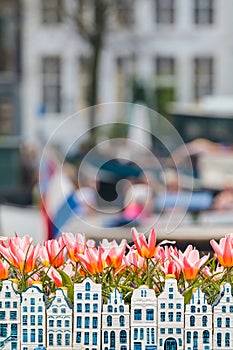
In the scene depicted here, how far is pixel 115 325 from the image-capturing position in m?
3.22

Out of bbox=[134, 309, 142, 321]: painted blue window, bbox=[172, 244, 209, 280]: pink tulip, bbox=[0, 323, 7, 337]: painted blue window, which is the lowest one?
bbox=[0, 323, 7, 337]: painted blue window

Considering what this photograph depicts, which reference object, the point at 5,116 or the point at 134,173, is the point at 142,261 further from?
the point at 5,116

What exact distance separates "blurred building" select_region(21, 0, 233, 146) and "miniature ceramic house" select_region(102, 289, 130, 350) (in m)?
41.4

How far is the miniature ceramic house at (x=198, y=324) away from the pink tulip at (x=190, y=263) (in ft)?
0.34

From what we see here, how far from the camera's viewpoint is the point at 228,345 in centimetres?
324

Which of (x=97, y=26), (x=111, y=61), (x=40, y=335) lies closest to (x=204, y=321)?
(x=40, y=335)

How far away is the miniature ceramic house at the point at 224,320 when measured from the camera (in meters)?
3.23

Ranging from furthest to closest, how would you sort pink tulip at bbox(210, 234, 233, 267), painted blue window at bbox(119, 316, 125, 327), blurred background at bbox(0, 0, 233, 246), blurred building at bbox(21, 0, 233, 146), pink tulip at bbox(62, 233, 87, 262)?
blurred building at bbox(21, 0, 233, 146) < blurred background at bbox(0, 0, 233, 246) < pink tulip at bbox(62, 233, 87, 262) < pink tulip at bbox(210, 234, 233, 267) < painted blue window at bbox(119, 316, 125, 327)

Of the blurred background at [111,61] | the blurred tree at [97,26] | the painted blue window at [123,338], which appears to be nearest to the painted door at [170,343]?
the painted blue window at [123,338]

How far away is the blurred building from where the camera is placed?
148ft

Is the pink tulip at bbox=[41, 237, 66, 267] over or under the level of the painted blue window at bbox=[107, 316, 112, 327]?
over

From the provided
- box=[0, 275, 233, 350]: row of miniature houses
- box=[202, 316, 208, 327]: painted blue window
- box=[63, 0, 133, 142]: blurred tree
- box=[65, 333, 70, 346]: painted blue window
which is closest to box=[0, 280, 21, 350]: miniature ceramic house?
box=[0, 275, 233, 350]: row of miniature houses

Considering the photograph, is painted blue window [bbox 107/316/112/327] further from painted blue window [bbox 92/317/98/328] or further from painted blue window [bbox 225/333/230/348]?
painted blue window [bbox 225/333/230/348]

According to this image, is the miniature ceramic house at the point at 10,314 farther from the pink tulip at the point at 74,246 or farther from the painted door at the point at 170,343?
the painted door at the point at 170,343
